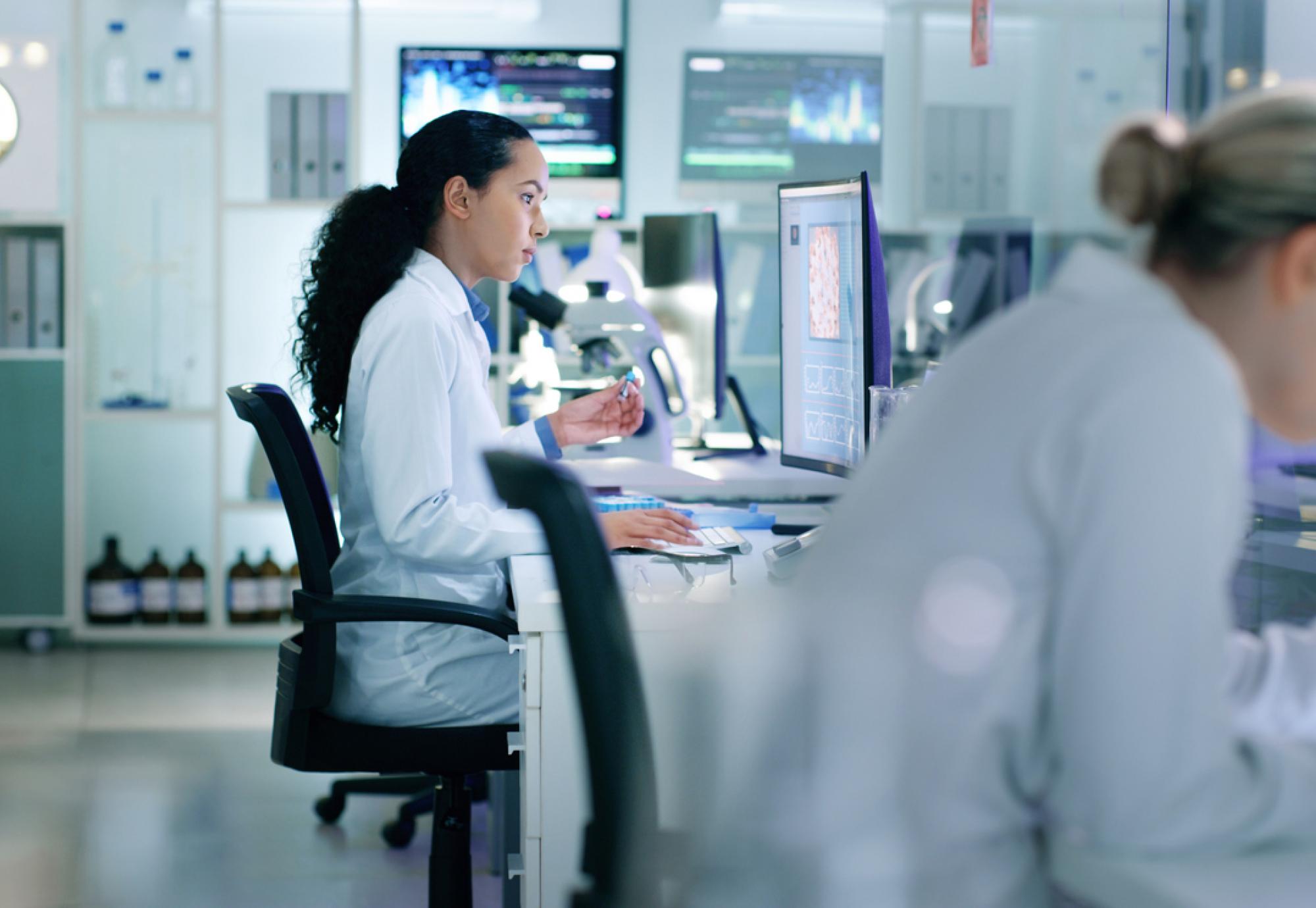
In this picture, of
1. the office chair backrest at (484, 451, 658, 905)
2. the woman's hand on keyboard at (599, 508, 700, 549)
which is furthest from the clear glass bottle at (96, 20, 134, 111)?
A: the office chair backrest at (484, 451, 658, 905)

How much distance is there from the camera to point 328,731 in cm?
183

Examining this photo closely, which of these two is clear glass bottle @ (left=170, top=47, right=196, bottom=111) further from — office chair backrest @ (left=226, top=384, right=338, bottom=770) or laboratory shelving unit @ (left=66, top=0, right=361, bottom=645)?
office chair backrest @ (left=226, top=384, right=338, bottom=770)

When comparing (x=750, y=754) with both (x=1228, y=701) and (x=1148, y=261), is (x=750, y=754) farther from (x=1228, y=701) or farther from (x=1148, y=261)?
(x=1148, y=261)

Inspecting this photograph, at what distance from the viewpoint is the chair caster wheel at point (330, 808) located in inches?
113

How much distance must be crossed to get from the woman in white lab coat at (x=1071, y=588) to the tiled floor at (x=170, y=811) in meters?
1.84

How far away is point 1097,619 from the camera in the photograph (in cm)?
73

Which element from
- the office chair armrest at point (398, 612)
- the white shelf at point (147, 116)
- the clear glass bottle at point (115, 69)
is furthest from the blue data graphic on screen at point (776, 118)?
the office chair armrest at point (398, 612)

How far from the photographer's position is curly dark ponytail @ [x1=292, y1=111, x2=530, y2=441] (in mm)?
2012

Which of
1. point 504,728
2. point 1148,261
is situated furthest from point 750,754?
point 504,728

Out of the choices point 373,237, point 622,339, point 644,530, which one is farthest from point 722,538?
point 622,339

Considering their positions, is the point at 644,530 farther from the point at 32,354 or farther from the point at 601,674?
the point at 32,354

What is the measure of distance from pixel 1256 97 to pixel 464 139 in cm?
149

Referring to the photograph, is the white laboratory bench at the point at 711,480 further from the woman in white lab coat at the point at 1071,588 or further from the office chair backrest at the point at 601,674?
the woman in white lab coat at the point at 1071,588

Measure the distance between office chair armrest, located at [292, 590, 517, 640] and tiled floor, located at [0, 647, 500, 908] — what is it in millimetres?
887
